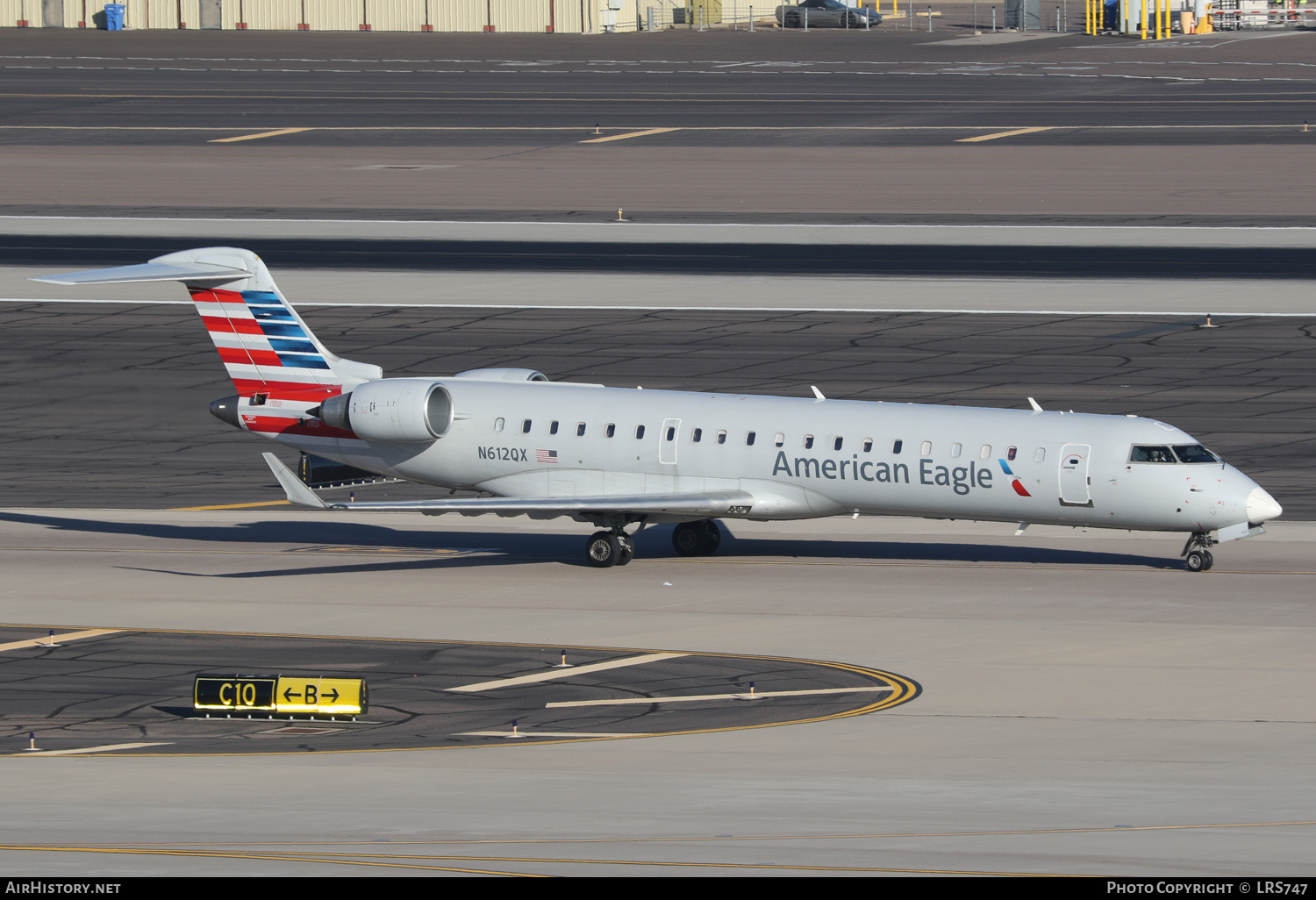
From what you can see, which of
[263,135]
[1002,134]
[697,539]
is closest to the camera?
[697,539]

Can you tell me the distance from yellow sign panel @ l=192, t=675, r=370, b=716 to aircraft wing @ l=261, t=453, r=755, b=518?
9.79 meters

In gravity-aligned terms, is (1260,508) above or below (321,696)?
above

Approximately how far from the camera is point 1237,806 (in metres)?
21.3

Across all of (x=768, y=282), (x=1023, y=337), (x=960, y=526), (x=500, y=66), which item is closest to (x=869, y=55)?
(x=500, y=66)

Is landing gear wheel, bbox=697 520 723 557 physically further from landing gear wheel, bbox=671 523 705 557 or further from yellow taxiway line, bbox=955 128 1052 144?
yellow taxiway line, bbox=955 128 1052 144

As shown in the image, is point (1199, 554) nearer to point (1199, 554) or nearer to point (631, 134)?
point (1199, 554)

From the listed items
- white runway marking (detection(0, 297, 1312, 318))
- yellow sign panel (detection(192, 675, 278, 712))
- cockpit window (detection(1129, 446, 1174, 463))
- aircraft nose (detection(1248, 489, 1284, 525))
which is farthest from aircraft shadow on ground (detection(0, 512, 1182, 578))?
white runway marking (detection(0, 297, 1312, 318))

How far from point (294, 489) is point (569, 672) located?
904 centimetres

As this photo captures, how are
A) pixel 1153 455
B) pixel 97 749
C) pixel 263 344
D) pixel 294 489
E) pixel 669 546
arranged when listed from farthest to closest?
pixel 669 546, pixel 263 344, pixel 294 489, pixel 1153 455, pixel 97 749

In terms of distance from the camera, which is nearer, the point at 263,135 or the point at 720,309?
the point at 720,309

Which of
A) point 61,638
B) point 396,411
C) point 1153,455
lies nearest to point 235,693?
point 61,638

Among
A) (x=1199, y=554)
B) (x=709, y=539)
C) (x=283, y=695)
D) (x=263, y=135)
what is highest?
(x=263, y=135)

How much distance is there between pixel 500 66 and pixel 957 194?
53764mm

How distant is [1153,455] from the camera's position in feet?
115
